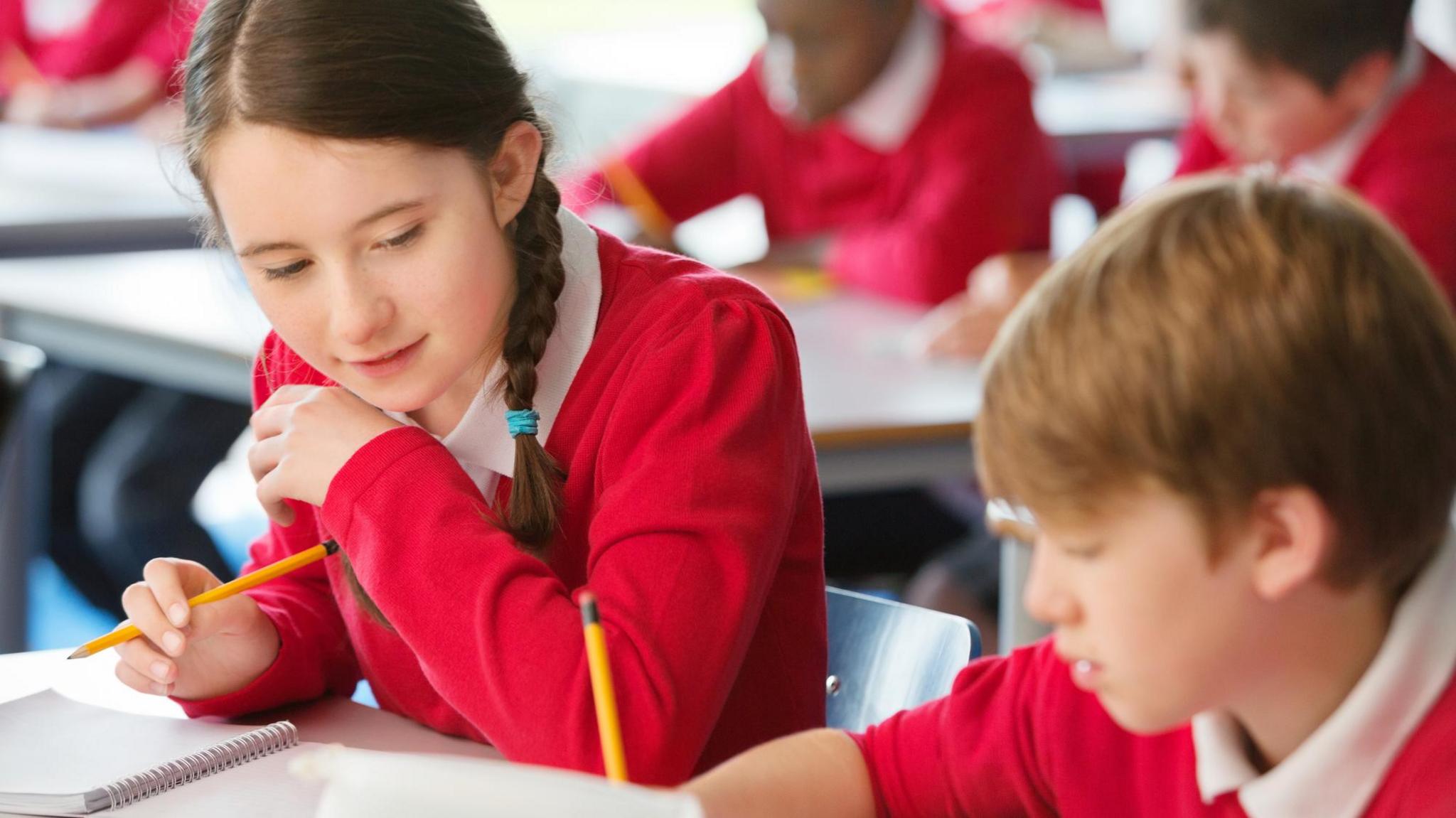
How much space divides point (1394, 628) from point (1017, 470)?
19 centimetres

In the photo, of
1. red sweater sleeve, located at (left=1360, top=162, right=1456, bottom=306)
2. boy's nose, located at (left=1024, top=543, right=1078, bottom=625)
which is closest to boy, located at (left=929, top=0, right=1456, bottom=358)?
red sweater sleeve, located at (left=1360, top=162, right=1456, bottom=306)

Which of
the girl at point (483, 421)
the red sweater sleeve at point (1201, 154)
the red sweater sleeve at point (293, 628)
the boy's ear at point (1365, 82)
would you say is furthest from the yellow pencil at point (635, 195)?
the girl at point (483, 421)

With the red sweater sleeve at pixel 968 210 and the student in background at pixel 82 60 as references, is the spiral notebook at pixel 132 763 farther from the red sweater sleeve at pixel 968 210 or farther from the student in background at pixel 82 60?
the student in background at pixel 82 60

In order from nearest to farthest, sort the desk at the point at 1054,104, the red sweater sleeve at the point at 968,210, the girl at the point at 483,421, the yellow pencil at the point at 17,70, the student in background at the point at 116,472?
1. the girl at the point at 483,421
2. the red sweater sleeve at the point at 968,210
3. the student in background at the point at 116,472
4. the desk at the point at 1054,104
5. the yellow pencil at the point at 17,70

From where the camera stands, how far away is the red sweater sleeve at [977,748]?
3.07ft

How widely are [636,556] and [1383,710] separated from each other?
44 centimetres

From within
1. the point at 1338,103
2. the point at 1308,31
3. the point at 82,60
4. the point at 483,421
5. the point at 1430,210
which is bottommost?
the point at 82,60

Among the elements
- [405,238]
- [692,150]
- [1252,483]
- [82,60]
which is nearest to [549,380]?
[405,238]

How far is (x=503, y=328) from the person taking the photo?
1.13m

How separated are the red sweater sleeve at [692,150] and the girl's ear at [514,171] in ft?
6.00

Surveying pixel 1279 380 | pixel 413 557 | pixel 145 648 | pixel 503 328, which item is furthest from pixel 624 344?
pixel 1279 380

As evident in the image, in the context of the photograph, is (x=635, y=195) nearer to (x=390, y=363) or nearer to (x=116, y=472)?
(x=116, y=472)

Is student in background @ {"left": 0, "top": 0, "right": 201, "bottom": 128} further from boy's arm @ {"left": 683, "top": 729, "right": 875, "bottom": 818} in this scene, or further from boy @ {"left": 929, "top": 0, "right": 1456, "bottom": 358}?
boy's arm @ {"left": 683, "top": 729, "right": 875, "bottom": 818}

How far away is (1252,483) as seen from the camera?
0.73 meters
